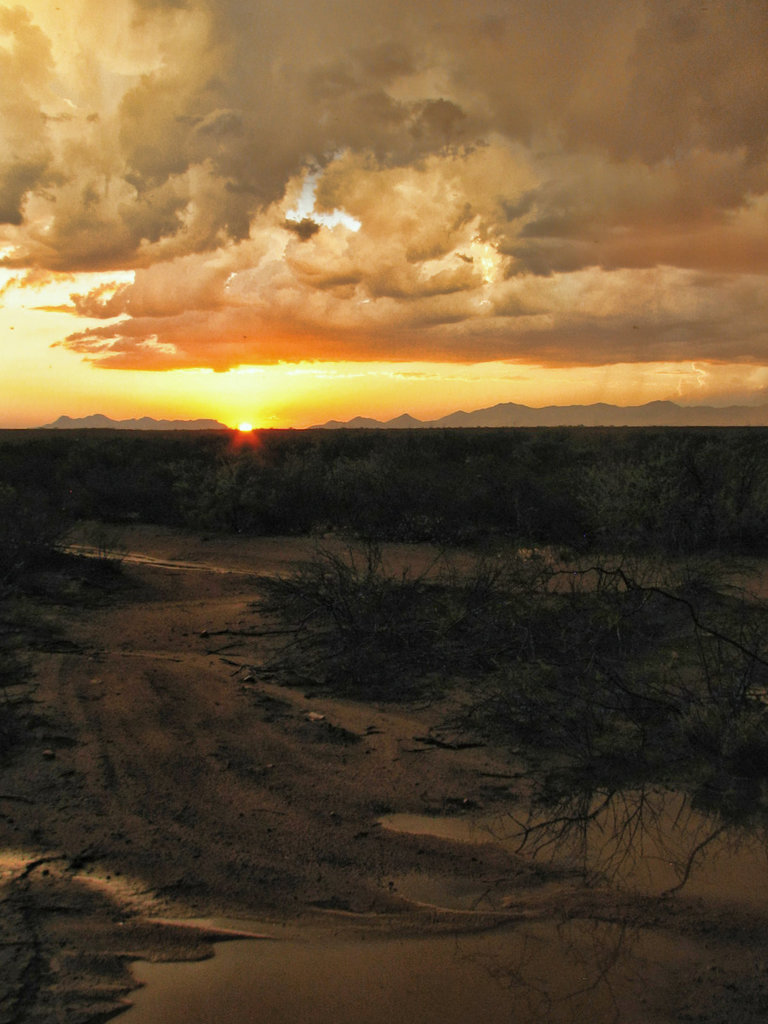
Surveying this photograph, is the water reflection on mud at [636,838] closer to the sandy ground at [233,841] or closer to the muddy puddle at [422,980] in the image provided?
the sandy ground at [233,841]

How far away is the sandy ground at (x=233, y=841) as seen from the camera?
3102mm

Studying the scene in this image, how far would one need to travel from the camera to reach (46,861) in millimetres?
3775

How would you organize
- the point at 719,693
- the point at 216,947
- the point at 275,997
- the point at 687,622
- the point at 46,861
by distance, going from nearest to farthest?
the point at 275,997 → the point at 216,947 → the point at 46,861 → the point at 719,693 → the point at 687,622

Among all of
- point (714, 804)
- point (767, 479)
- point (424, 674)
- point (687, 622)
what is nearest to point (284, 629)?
point (424, 674)

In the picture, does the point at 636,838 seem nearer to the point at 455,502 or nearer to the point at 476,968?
the point at 476,968

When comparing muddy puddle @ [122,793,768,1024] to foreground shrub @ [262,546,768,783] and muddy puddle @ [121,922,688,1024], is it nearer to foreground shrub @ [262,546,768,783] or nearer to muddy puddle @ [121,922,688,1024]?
muddy puddle @ [121,922,688,1024]

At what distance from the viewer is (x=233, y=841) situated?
3953mm

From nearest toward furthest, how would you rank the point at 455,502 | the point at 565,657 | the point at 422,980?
the point at 422,980
the point at 565,657
the point at 455,502

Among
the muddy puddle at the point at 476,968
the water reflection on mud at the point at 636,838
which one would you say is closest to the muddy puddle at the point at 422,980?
the muddy puddle at the point at 476,968

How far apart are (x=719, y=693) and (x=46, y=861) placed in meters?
4.26

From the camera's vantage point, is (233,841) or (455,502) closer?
(233,841)

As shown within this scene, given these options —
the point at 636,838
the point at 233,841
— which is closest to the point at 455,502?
the point at 636,838

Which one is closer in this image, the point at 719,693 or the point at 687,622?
the point at 719,693

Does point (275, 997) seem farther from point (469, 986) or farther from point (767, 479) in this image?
point (767, 479)
